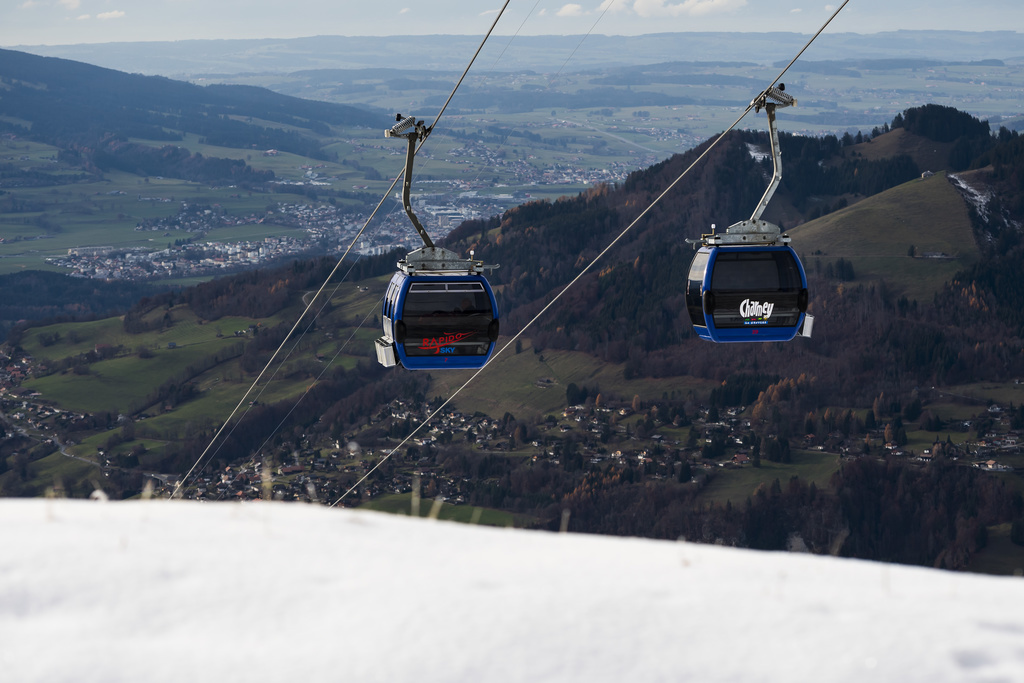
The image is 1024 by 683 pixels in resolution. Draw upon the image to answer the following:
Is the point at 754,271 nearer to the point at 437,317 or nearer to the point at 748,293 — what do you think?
the point at 748,293

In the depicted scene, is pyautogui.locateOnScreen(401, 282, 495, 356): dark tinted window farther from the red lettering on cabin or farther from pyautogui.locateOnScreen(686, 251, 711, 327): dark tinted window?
pyautogui.locateOnScreen(686, 251, 711, 327): dark tinted window

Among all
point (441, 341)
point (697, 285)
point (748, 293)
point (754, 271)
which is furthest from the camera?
point (441, 341)

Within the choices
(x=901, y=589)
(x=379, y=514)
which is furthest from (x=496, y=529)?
(x=901, y=589)

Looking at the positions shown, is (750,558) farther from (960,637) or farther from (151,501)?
(151,501)

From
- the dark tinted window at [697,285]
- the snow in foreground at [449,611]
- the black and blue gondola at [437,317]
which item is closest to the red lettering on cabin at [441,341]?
the black and blue gondola at [437,317]

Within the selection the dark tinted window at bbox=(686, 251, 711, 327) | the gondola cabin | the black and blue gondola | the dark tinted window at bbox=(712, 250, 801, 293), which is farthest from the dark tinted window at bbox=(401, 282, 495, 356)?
the dark tinted window at bbox=(712, 250, 801, 293)

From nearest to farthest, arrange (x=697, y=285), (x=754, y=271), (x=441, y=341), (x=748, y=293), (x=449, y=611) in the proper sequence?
1. (x=449, y=611)
2. (x=748, y=293)
3. (x=754, y=271)
4. (x=697, y=285)
5. (x=441, y=341)

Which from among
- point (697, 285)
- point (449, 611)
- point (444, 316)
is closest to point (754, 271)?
point (697, 285)

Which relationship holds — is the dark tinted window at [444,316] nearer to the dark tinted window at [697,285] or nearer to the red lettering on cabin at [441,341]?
the red lettering on cabin at [441,341]
